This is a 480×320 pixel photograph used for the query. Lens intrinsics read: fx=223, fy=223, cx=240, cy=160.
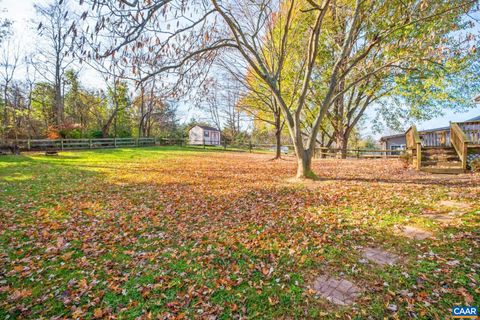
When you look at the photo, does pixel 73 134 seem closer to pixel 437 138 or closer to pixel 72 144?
pixel 72 144

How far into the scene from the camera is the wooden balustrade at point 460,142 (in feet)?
26.6

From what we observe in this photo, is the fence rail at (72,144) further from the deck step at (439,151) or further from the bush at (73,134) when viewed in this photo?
the deck step at (439,151)

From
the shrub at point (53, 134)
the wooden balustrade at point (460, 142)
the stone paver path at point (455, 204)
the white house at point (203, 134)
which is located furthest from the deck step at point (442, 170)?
the white house at point (203, 134)

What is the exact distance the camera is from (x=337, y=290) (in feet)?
8.55

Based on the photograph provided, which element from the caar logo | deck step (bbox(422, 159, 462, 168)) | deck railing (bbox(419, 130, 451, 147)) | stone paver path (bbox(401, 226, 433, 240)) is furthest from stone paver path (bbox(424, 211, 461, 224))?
deck railing (bbox(419, 130, 451, 147))

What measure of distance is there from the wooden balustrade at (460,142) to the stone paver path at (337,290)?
29.1ft

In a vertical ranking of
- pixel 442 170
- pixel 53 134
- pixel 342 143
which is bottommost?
pixel 442 170

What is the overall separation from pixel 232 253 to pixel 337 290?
5.04 ft

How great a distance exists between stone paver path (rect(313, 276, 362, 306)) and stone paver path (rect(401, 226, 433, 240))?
1.73 m

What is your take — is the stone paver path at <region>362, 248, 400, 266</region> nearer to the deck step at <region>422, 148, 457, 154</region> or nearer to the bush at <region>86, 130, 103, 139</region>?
the deck step at <region>422, 148, 457, 154</region>

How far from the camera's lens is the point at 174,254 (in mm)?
3508

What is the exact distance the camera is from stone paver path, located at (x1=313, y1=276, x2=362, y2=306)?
246 cm

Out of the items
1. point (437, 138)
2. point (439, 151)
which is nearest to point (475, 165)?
point (439, 151)

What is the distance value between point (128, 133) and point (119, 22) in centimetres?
2890
